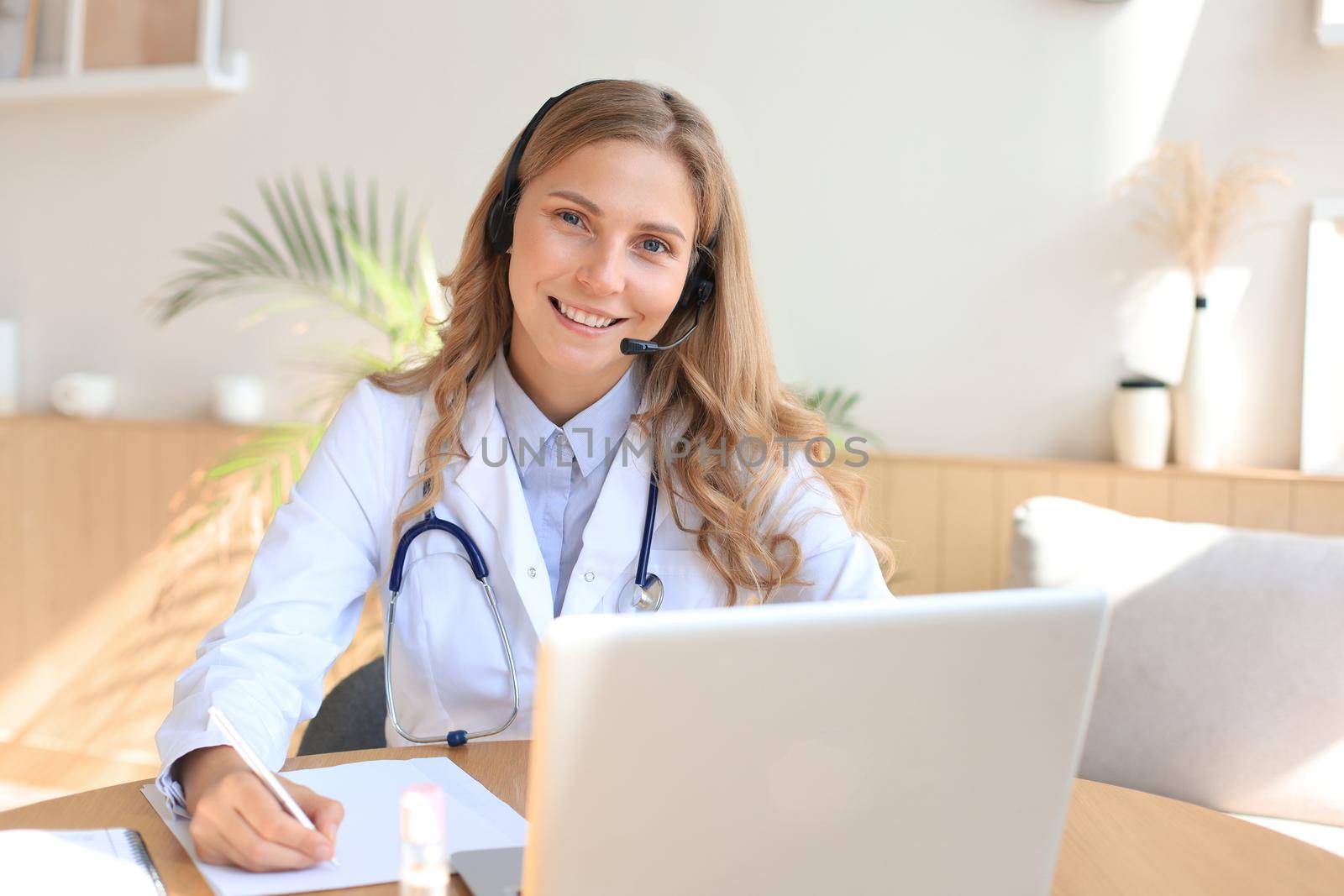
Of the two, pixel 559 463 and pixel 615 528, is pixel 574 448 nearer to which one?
pixel 559 463

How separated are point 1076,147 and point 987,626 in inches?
84.3

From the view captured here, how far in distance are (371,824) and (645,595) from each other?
1.89 ft

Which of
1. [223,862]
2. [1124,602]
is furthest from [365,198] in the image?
[223,862]

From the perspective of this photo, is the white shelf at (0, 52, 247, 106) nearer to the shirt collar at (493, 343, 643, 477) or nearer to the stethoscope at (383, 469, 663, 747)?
the shirt collar at (493, 343, 643, 477)

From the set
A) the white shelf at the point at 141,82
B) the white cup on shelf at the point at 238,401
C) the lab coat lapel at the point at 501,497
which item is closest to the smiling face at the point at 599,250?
the lab coat lapel at the point at 501,497

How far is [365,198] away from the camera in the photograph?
125 inches

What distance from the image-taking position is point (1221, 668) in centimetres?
198

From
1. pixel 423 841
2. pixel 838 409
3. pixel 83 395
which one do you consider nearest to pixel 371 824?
pixel 423 841

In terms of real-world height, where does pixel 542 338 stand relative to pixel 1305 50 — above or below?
below

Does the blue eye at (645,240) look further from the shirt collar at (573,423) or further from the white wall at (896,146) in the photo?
the white wall at (896,146)

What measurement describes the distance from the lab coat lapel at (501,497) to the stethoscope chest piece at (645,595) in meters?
0.10

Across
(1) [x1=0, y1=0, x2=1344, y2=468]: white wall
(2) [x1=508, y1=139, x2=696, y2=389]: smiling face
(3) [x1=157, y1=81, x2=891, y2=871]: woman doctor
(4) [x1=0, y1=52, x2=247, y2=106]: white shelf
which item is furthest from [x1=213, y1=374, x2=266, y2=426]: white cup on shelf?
(2) [x1=508, y1=139, x2=696, y2=389]: smiling face

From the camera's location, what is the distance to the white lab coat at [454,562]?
1.45m

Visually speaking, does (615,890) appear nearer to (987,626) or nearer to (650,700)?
(650,700)
